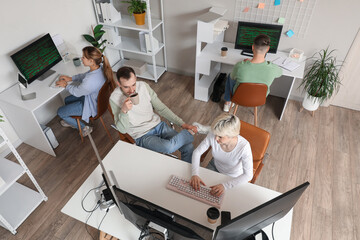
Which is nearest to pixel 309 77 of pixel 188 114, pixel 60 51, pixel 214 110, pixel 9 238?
pixel 214 110

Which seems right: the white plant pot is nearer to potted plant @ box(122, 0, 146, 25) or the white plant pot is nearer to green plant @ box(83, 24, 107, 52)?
potted plant @ box(122, 0, 146, 25)

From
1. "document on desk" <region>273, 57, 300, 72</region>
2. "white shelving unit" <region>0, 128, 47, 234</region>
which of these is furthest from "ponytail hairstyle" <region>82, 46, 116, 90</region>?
"document on desk" <region>273, 57, 300, 72</region>

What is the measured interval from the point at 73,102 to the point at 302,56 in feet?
9.36

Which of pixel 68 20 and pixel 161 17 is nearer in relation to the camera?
pixel 68 20

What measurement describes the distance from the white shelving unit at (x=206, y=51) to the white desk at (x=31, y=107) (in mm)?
1443

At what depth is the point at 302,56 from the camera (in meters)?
3.34

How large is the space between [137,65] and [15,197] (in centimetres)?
250

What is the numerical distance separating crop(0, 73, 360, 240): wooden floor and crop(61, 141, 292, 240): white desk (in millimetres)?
771

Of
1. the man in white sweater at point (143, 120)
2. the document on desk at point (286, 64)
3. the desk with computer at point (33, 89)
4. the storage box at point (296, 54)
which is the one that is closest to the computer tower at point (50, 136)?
the desk with computer at point (33, 89)

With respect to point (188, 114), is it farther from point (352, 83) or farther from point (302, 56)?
point (352, 83)

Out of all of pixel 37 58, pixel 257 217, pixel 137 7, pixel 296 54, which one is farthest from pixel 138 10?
pixel 257 217

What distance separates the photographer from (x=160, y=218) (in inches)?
53.1

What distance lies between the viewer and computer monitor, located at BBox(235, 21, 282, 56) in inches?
127

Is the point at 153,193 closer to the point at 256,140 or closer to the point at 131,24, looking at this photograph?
the point at 256,140
